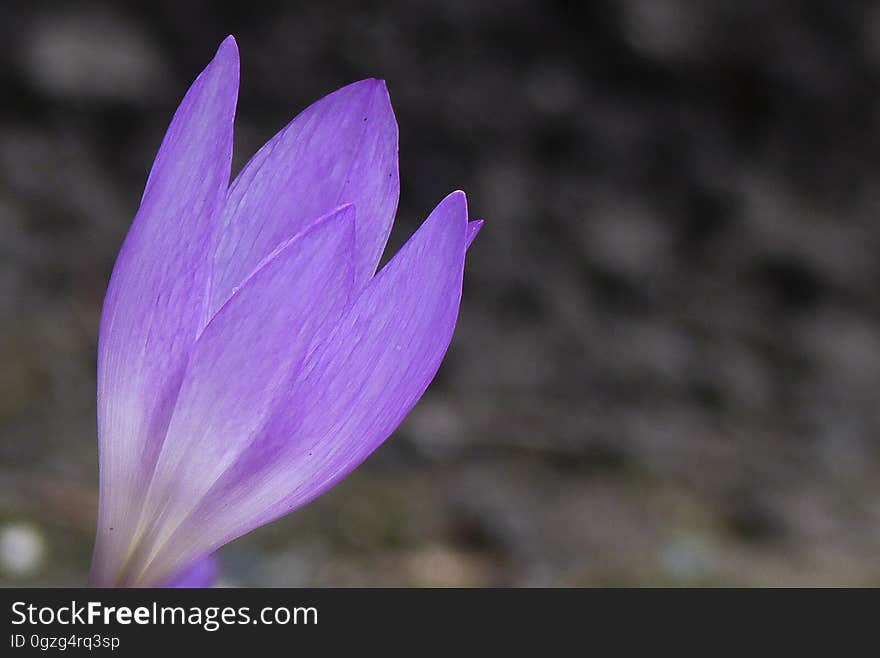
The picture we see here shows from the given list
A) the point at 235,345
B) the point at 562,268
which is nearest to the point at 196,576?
the point at 235,345

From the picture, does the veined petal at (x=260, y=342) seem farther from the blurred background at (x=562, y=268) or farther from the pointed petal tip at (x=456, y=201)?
the blurred background at (x=562, y=268)

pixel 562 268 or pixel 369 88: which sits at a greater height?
pixel 562 268

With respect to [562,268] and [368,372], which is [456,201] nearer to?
[368,372]

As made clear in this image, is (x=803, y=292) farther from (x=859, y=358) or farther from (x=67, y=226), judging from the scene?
(x=67, y=226)

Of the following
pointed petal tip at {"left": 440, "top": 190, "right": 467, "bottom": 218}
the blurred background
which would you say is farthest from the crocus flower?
the blurred background


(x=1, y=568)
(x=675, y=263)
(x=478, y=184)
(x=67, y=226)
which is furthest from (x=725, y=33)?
(x=1, y=568)

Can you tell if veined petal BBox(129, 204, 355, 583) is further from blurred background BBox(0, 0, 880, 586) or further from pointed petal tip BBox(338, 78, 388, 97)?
blurred background BBox(0, 0, 880, 586)
